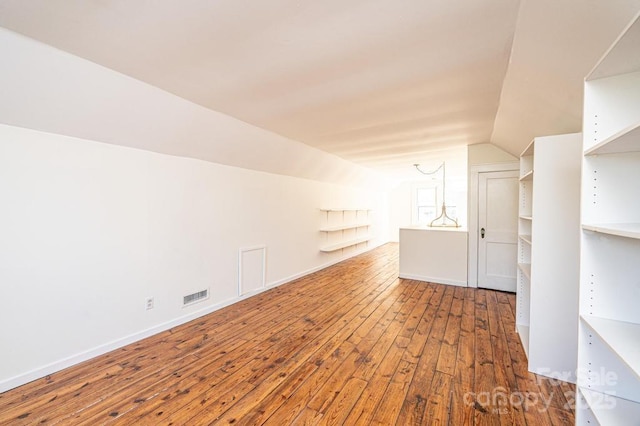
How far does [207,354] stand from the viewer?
2.62m

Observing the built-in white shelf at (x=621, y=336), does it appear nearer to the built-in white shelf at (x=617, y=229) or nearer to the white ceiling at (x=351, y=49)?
the built-in white shelf at (x=617, y=229)

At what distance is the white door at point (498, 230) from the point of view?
4445 mm

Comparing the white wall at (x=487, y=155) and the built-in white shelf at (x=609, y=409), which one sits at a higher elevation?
the white wall at (x=487, y=155)

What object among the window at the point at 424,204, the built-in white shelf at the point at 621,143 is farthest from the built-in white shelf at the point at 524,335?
the window at the point at 424,204

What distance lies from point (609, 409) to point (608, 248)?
2.24ft

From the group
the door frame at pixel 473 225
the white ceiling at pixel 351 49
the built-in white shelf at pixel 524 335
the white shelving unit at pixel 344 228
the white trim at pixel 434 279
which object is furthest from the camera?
the white shelving unit at pixel 344 228

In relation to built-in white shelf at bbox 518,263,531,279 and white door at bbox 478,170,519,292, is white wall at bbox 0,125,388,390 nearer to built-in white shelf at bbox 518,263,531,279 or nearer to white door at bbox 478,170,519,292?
built-in white shelf at bbox 518,263,531,279

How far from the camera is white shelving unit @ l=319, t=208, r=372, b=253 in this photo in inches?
245

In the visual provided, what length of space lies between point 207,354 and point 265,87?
2530mm

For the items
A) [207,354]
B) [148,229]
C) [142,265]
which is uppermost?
[148,229]

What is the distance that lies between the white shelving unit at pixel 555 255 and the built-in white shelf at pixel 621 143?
1141mm

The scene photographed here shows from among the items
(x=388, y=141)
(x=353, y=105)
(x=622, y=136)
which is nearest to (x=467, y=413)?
(x=622, y=136)

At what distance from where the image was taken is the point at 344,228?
673 cm

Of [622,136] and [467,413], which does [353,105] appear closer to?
[622,136]
